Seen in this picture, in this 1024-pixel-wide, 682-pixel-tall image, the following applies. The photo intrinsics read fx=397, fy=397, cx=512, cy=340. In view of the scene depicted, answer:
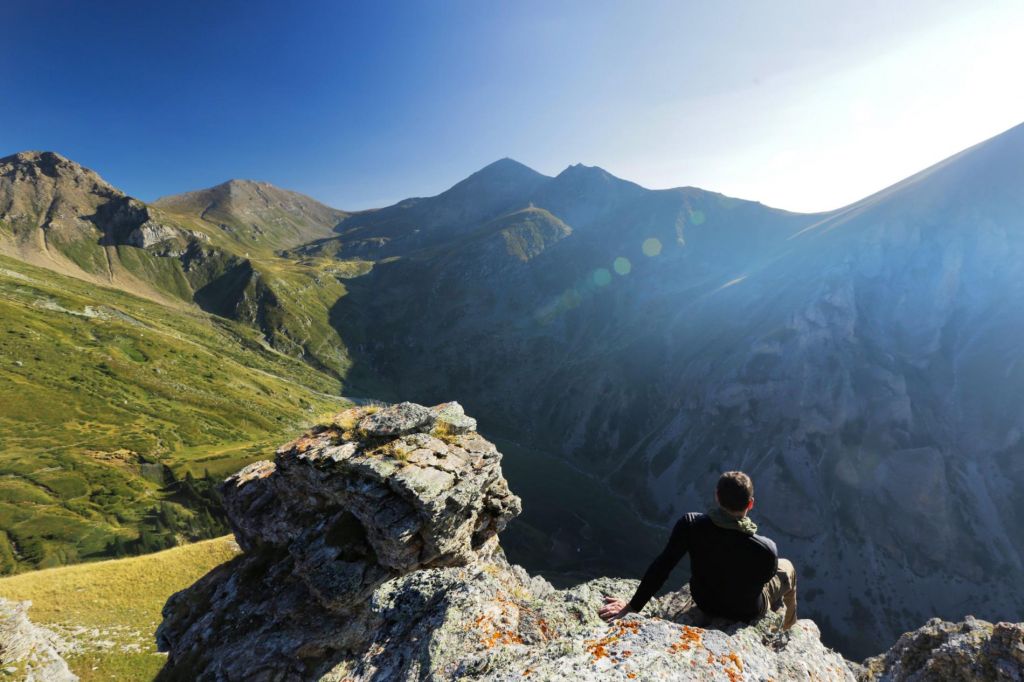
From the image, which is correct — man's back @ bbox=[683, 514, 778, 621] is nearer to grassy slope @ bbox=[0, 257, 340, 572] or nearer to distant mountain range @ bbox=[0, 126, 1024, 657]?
distant mountain range @ bbox=[0, 126, 1024, 657]

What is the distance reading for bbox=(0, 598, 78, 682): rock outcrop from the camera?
80.3ft

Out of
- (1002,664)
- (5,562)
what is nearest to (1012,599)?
(1002,664)

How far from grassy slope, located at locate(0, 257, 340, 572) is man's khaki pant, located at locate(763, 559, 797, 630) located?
422 feet

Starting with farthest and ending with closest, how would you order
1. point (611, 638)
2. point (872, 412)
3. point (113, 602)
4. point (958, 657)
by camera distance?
point (872, 412)
point (113, 602)
point (958, 657)
point (611, 638)

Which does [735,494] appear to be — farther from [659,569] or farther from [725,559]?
[659,569]

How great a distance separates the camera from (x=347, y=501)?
19125mm

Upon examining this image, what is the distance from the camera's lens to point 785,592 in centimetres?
926

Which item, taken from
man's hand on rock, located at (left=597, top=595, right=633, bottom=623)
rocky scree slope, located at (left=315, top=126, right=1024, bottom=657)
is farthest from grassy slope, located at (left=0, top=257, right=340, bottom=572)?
man's hand on rock, located at (left=597, top=595, right=633, bottom=623)

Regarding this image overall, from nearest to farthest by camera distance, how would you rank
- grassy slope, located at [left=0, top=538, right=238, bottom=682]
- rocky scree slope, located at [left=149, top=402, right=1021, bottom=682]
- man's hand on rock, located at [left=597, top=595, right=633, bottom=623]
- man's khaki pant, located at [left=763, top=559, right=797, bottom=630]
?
man's hand on rock, located at [left=597, top=595, right=633, bottom=623] < rocky scree slope, located at [left=149, top=402, right=1021, bottom=682] < man's khaki pant, located at [left=763, top=559, right=797, bottom=630] < grassy slope, located at [left=0, top=538, right=238, bottom=682]

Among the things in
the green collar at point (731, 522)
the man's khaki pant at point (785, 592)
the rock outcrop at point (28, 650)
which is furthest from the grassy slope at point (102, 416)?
the green collar at point (731, 522)

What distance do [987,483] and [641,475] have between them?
77.1m

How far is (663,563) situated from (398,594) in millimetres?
7394

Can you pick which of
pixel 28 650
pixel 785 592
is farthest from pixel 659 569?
pixel 28 650

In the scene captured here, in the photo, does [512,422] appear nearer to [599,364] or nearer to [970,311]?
[599,364]
